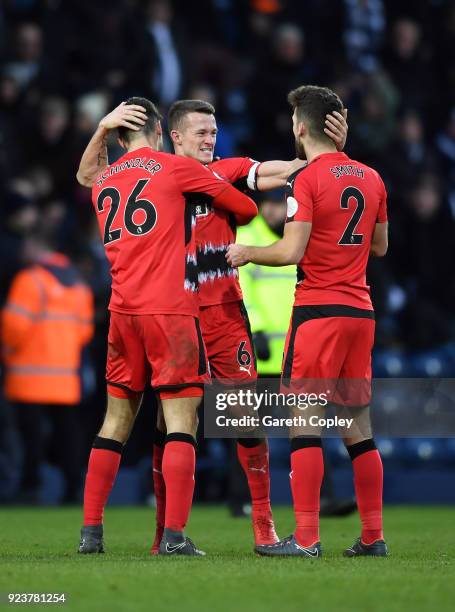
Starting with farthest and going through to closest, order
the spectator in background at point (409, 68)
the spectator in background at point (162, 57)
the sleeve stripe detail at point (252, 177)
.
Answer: the spectator in background at point (409, 68) → the spectator in background at point (162, 57) → the sleeve stripe detail at point (252, 177)

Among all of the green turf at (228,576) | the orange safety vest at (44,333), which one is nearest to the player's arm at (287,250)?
the green turf at (228,576)

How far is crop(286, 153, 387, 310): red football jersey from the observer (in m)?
6.22

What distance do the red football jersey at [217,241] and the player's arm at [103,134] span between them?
0.50 m

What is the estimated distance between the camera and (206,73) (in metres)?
14.8

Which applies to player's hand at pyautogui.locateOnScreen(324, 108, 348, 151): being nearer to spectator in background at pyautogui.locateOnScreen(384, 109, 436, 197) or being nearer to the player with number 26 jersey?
Result: the player with number 26 jersey

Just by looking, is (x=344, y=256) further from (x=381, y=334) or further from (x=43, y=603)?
(x=381, y=334)

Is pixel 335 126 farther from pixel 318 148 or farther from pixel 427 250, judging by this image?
pixel 427 250

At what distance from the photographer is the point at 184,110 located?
22.2 feet

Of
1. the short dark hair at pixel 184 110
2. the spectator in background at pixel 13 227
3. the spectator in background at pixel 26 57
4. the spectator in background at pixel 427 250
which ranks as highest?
the spectator in background at pixel 26 57

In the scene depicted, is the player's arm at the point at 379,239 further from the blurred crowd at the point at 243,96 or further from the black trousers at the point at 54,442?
the black trousers at the point at 54,442

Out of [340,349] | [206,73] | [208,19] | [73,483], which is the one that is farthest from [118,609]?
[208,19]

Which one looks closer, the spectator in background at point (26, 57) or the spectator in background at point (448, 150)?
the spectator in background at point (26, 57)

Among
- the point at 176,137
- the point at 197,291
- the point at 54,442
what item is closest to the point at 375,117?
the point at 54,442

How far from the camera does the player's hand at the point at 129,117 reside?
6.45 meters
